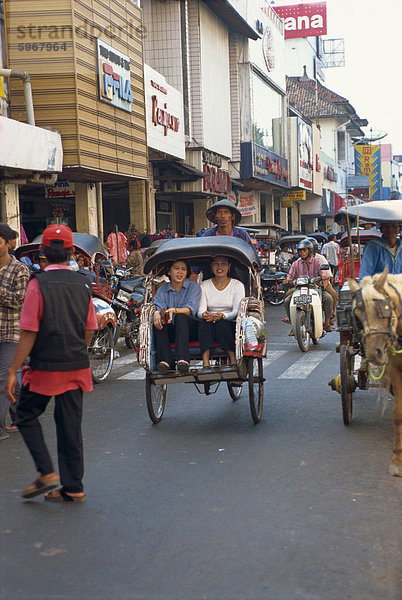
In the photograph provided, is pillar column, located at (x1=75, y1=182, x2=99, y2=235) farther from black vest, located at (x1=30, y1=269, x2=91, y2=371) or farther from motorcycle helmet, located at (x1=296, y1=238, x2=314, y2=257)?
black vest, located at (x1=30, y1=269, x2=91, y2=371)

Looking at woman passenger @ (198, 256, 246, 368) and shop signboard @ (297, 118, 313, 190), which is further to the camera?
shop signboard @ (297, 118, 313, 190)

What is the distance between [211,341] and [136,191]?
17463 mm

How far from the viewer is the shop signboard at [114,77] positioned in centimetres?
1966

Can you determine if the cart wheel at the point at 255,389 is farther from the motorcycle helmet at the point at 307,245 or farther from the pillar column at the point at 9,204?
the pillar column at the point at 9,204

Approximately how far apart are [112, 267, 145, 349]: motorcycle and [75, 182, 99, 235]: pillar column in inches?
272

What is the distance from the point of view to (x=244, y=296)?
Answer: 824 centimetres

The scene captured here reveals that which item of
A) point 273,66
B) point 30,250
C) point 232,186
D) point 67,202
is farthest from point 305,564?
point 273,66

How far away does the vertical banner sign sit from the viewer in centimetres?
7762

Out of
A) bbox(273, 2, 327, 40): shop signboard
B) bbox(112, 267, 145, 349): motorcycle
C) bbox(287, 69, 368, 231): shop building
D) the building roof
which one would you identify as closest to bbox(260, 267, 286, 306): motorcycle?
bbox(112, 267, 145, 349): motorcycle

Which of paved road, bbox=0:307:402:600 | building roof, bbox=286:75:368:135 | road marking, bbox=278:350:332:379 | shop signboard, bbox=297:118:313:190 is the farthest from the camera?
building roof, bbox=286:75:368:135

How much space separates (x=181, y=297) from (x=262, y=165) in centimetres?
2983

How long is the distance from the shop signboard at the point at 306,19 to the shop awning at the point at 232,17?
35.7m

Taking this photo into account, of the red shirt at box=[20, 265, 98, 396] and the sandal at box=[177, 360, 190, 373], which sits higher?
the red shirt at box=[20, 265, 98, 396]

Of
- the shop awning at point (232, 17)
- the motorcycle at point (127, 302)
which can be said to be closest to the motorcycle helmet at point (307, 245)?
the motorcycle at point (127, 302)
